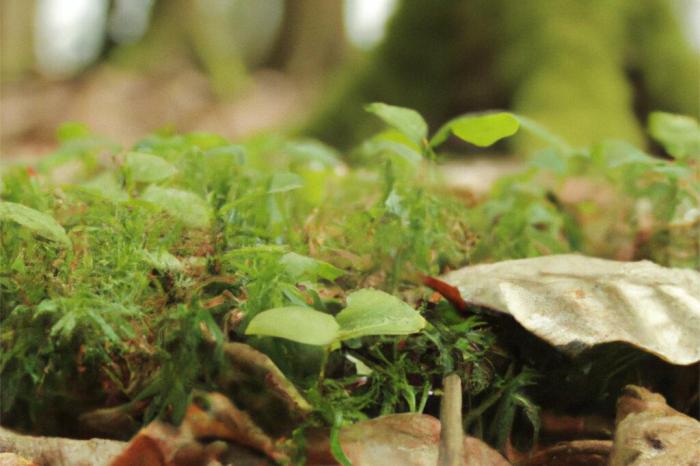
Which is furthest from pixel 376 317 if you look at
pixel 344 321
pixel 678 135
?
pixel 678 135

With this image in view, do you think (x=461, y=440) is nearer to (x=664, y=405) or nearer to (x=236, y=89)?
(x=664, y=405)

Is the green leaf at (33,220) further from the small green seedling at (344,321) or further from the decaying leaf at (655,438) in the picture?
the decaying leaf at (655,438)

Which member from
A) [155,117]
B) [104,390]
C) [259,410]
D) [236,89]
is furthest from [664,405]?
[236,89]

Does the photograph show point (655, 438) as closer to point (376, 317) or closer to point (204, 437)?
point (376, 317)

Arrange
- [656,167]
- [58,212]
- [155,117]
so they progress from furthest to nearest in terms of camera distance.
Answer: [155,117] < [656,167] < [58,212]

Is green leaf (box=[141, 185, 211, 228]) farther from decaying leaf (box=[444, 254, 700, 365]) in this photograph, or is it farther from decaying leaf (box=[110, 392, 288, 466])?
decaying leaf (box=[444, 254, 700, 365])
